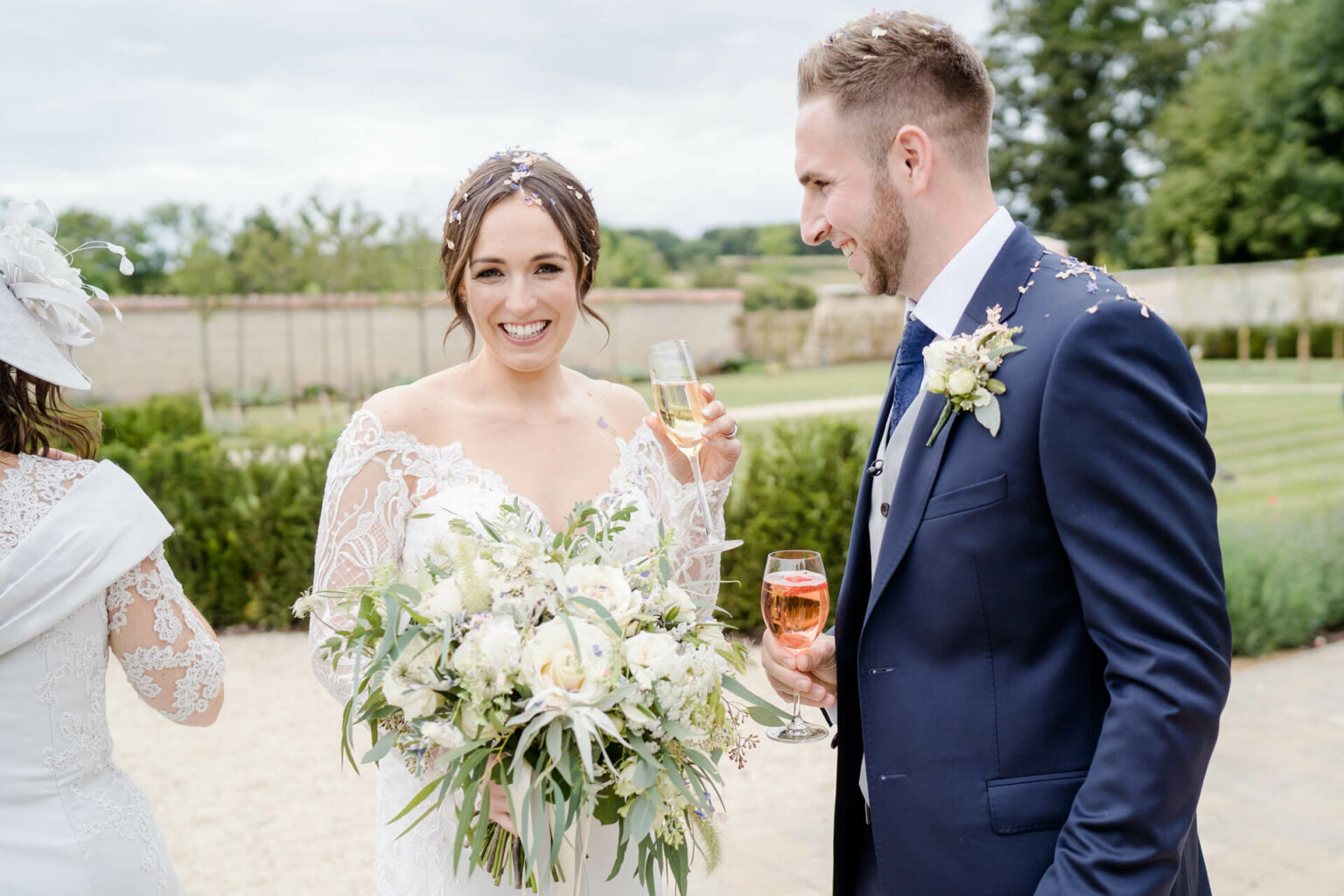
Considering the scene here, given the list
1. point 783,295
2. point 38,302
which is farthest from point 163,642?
point 783,295

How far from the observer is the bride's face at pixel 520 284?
9.20ft

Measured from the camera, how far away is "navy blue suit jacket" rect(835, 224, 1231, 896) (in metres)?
1.60

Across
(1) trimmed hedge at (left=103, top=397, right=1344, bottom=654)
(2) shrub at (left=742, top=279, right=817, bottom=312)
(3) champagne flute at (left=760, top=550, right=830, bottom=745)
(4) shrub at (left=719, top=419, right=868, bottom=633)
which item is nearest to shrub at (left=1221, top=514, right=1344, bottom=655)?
(1) trimmed hedge at (left=103, top=397, right=1344, bottom=654)

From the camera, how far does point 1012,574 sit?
5.77ft

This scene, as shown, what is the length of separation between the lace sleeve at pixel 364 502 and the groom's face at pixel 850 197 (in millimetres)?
1326

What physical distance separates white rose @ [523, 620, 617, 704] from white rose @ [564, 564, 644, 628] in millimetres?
60

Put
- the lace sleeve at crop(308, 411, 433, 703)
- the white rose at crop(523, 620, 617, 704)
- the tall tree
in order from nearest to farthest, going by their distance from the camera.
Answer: the white rose at crop(523, 620, 617, 704)
the lace sleeve at crop(308, 411, 433, 703)
the tall tree

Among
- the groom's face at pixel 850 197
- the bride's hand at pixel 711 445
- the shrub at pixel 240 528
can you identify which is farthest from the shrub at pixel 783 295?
the groom's face at pixel 850 197

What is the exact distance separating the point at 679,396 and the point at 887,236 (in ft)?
2.74

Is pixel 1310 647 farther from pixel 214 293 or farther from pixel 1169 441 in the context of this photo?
pixel 214 293

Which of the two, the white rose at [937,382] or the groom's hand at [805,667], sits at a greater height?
the white rose at [937,382]

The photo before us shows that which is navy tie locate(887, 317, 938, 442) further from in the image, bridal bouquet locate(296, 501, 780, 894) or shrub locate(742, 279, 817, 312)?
shrub locate(742, 279, 817, 312)

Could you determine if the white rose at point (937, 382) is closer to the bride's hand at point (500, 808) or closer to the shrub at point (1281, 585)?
the bride's hand at point (500, 808)

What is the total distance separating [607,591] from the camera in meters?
1.88
